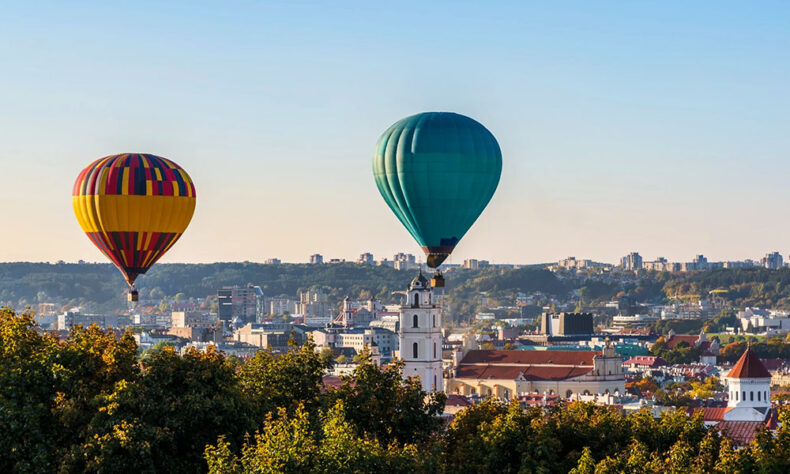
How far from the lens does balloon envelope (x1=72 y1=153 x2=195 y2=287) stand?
1463 inches

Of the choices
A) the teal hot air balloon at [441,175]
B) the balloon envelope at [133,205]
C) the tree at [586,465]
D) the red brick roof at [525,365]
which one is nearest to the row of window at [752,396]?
the teal hot air balloon at [441,175]

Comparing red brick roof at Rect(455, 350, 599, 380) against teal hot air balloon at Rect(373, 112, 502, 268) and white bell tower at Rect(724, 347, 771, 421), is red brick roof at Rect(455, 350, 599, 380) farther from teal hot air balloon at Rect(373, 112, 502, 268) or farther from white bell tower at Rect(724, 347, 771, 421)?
Result: teal hot air balloon at Rect(373, 112, 502, 268)

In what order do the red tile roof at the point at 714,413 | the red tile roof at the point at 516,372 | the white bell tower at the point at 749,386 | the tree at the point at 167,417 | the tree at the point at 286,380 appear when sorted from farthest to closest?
the red tile roof at the point at 516,372 → the white bell tower at the point at 749,386 → the red tile roof at the point at 714,413 → the tree at the point at 286,380 → the tree at the point at 167,417

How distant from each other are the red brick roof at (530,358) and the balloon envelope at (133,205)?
54858mm

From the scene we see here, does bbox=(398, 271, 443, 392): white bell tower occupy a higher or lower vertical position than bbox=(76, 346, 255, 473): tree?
higher

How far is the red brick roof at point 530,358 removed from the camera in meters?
92.2

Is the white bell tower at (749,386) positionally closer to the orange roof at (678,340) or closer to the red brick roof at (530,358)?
the red brick roof at (530,358)

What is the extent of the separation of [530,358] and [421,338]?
822 inches

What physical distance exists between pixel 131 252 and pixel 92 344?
12759 millimetres

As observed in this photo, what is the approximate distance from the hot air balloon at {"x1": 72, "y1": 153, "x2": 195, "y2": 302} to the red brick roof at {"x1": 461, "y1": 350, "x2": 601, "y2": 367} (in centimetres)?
5486

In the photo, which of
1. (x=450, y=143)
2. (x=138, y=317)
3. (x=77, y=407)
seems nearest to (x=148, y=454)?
(x=77, y=407)

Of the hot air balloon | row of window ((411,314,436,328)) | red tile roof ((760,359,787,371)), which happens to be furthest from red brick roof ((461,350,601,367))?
the hot air balloon

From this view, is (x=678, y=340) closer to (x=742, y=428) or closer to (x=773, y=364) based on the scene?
(x=773, y=364)

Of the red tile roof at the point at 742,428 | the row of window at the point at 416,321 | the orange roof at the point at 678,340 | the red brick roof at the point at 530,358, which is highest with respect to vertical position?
the row of window at the point at 416,321
